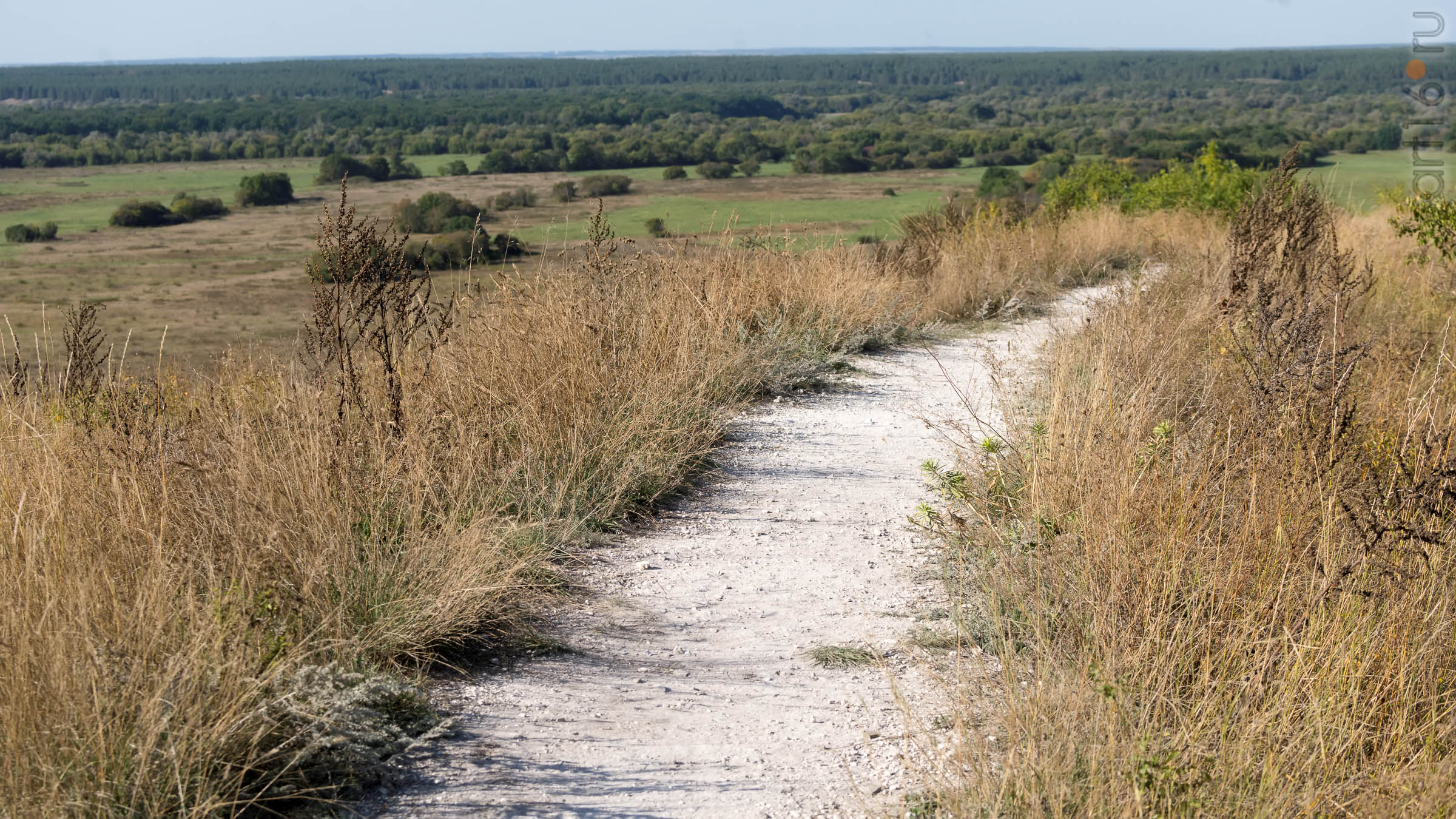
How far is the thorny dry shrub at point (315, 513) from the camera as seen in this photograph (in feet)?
8.25

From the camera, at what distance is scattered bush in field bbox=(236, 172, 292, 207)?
56.1 meters

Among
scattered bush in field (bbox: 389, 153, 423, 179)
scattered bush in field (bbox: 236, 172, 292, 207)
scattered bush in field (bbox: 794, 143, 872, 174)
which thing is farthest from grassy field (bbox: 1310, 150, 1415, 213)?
scattered bush in field (bbox: 389, 153, 423, 179)

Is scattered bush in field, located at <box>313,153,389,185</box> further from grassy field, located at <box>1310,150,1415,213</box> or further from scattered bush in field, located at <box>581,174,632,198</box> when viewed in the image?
grassy field, located at <box>1310,150,1415,213</box>

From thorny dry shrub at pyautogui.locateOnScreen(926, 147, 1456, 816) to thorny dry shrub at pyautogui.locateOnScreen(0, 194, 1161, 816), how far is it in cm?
153

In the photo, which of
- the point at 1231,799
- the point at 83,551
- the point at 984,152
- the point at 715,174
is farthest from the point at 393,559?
the point at 984,152

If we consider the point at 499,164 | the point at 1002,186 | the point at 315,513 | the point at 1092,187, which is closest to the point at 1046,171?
the point at 1002,186

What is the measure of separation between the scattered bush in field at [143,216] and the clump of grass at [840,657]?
53.3 meters

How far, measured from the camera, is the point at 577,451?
5164mm

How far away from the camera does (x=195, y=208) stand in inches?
2074

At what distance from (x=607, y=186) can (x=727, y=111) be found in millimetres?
68690

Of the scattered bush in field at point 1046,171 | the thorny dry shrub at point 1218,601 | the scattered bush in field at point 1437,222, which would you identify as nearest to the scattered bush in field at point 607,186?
the scattered bush in field at point 1046,171

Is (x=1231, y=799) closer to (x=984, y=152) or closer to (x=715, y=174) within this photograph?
(x=715, y=174)

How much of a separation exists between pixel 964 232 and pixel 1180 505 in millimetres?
10712

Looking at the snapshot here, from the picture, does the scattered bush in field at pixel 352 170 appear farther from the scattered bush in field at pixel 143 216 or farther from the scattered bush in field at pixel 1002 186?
the scattered bush in field at pixel 1002 186
